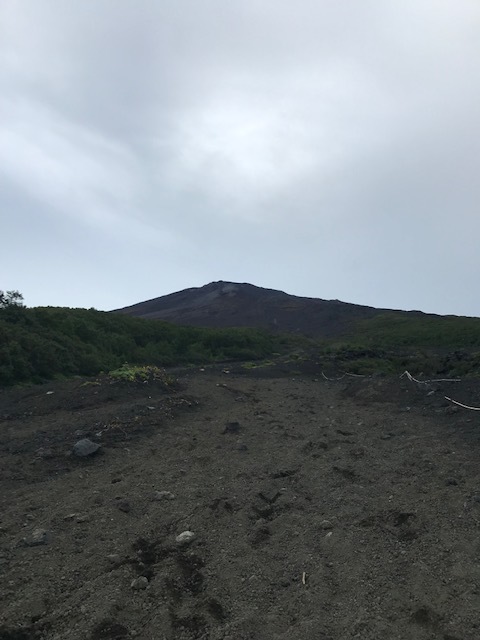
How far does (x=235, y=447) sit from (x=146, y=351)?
1552cm

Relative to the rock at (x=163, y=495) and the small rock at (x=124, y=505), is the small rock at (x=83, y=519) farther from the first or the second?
the rock at (x=163, y=495)

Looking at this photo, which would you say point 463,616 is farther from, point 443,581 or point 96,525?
point 96,525

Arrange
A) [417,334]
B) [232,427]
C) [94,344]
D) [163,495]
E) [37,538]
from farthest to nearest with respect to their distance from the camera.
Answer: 1. [417,334]
2. [94,344]
3. [232,427]
4. [163,495]
5. [37,538]

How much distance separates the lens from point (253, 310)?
67.2 metres

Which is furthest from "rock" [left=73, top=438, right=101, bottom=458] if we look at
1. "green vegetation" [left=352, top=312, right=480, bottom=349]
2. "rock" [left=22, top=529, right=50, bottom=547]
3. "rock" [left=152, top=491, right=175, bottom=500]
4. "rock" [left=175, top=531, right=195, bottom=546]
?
"green vegetation" [left=352, top=312, right=480, bottom=349]

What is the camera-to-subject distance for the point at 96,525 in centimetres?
494

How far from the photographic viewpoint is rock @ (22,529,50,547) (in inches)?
178

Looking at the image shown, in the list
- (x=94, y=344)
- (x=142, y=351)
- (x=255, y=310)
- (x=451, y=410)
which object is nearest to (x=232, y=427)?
(x=451, y=410)

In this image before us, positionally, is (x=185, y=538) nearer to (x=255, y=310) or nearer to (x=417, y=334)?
(x=417, y=334)

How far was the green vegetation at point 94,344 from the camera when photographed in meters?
15.3

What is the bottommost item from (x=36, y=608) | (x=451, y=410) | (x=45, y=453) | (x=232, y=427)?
(x=36, y=608)

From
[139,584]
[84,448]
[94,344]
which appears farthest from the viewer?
[94,344]

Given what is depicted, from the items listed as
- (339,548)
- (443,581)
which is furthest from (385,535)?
(443,581)

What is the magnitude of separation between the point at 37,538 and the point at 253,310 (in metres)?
62.8
